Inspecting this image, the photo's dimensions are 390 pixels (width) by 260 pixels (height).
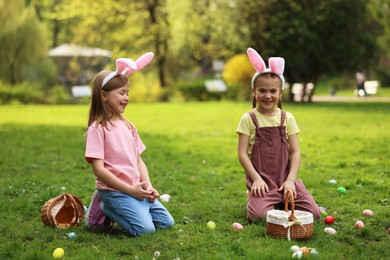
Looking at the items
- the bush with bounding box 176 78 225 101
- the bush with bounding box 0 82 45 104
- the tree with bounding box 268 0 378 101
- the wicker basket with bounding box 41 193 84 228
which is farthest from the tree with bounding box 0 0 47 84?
the wicker basket with bounding box 41 193 84 228

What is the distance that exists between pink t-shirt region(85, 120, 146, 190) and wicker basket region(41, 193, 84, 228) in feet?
1.26

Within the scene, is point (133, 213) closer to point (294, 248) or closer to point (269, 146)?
point (294, 248)

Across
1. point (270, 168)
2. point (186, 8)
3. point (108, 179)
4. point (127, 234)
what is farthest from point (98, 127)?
point (186, 8)

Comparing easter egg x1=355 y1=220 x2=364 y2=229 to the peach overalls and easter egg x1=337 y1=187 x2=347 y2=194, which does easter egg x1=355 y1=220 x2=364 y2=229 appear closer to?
the peach overalls

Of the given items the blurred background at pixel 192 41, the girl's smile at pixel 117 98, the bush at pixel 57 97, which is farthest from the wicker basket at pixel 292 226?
the bush at pixel 57 97

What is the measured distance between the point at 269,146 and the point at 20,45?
25.8 meters

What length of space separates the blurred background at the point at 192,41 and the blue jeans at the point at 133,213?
17785mm

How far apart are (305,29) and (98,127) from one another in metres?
18.2

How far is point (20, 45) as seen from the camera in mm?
28250

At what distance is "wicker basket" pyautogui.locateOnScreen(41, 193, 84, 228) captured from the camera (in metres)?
4.66

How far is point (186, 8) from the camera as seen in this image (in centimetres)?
2572

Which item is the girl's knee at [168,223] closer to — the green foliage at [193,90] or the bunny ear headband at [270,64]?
the bunny ear headband at [270,64]

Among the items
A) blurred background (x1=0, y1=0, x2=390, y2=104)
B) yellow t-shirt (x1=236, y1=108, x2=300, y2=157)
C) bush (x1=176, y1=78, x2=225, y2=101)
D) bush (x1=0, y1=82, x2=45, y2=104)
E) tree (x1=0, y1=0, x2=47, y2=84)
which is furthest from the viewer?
tree (x1=0, y1=0, x2=47, y2=84)

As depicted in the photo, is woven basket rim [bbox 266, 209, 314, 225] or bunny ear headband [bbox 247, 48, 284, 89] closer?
woven basket rim [bbox 266, 209, 314, 225]
